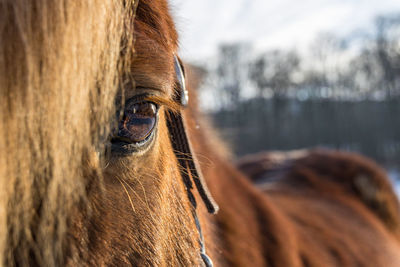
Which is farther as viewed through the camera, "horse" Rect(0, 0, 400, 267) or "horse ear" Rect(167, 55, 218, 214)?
"horse ear" Rect(167, 55, 218, 214)

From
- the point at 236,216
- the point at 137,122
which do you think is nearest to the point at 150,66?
the point at 137,122

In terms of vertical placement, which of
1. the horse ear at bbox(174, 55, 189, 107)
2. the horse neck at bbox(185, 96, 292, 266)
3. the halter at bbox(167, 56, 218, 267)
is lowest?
the horse neck at bbox(185, 96, 292, 266)

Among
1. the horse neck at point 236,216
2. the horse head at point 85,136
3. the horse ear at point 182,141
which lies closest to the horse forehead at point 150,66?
the horse head at point 85,136

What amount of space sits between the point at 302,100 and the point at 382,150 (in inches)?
224

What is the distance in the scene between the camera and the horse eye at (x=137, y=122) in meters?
0.74

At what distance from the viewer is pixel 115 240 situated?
705 mm

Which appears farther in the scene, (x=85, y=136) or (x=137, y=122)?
(x=137, y=122)

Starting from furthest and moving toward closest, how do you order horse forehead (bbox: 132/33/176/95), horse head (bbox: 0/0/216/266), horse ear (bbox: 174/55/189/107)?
horse ear (bbox: 174/55/189/107), horse forehead (bbox: 132/33/176/95), horse head (bbox: 0/0/216/266)

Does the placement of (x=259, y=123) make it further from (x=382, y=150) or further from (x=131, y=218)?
(x=131, y=218)

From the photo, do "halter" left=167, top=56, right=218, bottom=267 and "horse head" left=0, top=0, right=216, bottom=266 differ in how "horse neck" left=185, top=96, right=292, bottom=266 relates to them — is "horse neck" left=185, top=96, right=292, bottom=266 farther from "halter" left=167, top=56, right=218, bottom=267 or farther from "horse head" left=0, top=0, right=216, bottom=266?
"horse head" left=0, top=0, right=216, bottom=266

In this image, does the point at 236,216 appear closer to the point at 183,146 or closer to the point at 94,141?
the point at 183,146

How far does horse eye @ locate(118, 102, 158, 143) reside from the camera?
738 millimetres

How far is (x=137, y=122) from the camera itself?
754 millimetres

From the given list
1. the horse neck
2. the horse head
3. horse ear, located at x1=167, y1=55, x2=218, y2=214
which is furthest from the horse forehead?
the horse neck
